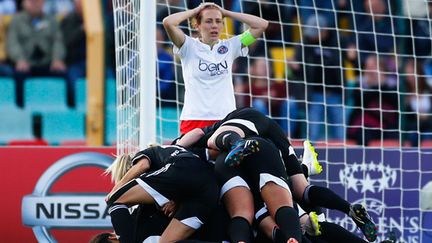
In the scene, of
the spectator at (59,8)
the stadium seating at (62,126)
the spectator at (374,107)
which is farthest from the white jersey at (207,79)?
the spectator at (59,8)

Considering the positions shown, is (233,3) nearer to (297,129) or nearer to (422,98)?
(297,129)

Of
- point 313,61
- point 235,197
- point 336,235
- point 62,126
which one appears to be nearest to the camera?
point 235,197

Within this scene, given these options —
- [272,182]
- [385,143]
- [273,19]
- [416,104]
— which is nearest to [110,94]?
[273,19]

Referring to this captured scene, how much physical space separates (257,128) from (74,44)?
19.3 ft

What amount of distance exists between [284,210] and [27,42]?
6512 millimetres

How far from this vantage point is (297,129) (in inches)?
459

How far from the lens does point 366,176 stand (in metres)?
9.98

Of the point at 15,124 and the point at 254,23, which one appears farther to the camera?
the point at 15,124

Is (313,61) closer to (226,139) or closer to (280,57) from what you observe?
(280,57)

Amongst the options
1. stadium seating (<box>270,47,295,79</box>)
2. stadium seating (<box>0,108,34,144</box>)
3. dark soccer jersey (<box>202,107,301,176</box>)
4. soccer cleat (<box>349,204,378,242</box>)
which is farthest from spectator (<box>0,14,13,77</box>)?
soccer cleat (<box>349,204,378,242</box>)

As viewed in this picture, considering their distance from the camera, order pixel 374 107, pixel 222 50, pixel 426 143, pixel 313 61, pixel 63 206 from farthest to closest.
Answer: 1. pixel 426 143
2. pixel 374 107
3. pixel 313 61
4. pixel 63 206
5. pixel 222 50

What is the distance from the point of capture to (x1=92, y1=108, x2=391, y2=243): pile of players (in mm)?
6348

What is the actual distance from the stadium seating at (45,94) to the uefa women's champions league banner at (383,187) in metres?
3.60

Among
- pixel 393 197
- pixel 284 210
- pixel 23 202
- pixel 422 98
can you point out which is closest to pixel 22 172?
pixel 23 202
